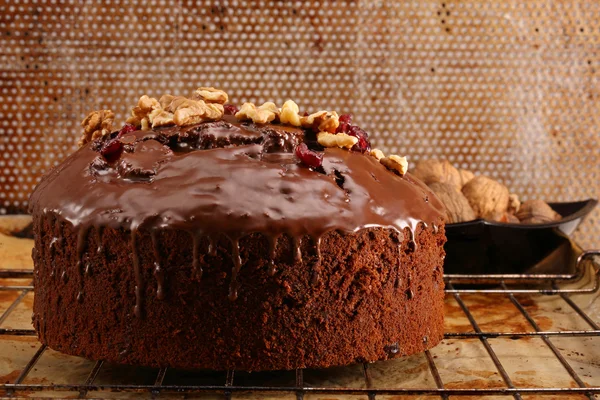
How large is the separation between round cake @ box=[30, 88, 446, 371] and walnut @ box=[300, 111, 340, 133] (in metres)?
0.04

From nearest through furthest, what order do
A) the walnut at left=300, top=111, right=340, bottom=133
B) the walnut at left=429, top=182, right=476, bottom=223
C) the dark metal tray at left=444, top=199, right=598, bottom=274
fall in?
1. the walnut at left=300, top=111, right=340, bottom=133
2. the dark metal tray at left=444, top=199, right=598, bottom=274
3. the walnut at left=429, top=182, right=476, bottom=223

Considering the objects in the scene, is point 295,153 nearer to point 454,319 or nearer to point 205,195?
point 205,195

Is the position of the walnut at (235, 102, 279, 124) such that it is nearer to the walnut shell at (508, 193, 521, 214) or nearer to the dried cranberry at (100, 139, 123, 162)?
the dried cranberry at (100, 139, 123, 162)

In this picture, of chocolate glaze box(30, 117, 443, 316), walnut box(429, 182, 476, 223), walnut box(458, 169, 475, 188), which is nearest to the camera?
chocolate glaze box(30, 117, 443, 316)

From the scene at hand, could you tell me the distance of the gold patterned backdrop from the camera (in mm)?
2947

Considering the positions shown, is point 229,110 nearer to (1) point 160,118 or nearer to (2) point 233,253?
(1) point 160,118

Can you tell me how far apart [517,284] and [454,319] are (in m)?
0.43

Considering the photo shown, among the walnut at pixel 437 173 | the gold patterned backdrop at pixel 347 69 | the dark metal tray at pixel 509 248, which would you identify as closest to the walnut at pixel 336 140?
the dark metal tray at pixel 509 248

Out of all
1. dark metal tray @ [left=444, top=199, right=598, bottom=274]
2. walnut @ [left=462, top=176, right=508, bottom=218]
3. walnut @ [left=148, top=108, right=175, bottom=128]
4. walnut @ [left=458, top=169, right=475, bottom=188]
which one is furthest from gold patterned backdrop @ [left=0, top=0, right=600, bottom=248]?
walnut @ [left=148, top=108, right=175, bottom=128]

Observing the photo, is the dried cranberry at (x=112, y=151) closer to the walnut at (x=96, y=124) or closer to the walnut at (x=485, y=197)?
the walnut at (x=96, y=124)

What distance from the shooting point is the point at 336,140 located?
1.67m

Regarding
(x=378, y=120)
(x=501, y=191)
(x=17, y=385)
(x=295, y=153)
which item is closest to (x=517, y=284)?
(x=501, y=191)

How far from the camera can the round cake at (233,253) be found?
147 cm

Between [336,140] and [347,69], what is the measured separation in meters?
1.38
